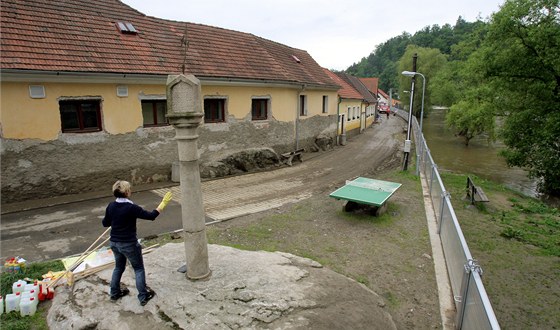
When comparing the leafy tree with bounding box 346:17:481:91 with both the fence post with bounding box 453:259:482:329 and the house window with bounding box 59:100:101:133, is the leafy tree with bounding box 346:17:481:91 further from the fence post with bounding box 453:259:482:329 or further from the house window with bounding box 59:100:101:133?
the fence post with bounding box 453:259:482:329

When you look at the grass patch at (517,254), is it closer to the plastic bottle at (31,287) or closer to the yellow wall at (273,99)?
the plastic bottle at (31,287)

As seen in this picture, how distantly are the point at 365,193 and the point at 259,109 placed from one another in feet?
27.2

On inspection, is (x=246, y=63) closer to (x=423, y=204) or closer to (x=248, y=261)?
(x=423, y=204)

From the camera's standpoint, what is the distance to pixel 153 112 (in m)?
12.2

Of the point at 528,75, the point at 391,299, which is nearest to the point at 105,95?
the point at 391,299

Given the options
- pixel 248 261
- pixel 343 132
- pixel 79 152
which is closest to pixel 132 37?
pixel 79 152

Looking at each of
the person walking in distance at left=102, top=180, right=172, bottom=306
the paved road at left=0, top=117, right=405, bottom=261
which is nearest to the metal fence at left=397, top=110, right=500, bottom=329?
the person walking in distance at left=102, top=180, right=172, bottom=306

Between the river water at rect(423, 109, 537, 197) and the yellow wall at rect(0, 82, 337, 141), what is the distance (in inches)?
590

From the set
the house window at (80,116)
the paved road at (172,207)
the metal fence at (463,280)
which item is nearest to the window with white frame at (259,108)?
the paved road at (172,207)

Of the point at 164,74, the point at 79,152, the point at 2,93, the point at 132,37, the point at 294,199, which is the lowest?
the point at 294,199

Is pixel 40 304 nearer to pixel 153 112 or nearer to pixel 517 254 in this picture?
pixel 153 112

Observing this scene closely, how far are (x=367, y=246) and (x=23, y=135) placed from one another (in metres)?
9.57

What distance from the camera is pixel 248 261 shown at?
580cm

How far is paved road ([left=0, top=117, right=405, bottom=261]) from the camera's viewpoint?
7.26 meters
